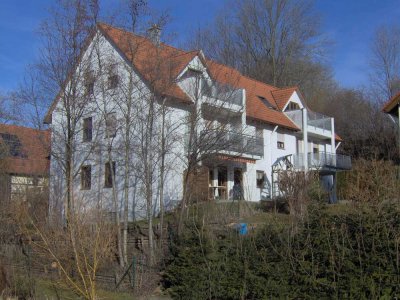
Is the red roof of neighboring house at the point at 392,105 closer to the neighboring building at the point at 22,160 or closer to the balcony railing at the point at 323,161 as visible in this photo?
the balcony railing at the point at 323,161

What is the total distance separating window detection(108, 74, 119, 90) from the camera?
18.5 m

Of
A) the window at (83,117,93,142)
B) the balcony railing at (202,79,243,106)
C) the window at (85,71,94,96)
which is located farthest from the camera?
the window at (83,117,93,142)

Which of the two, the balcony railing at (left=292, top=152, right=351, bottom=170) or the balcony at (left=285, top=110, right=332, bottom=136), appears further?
the balcony at (left=285, top=110, right=332, bottom=136)

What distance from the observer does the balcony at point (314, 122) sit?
36.3 m

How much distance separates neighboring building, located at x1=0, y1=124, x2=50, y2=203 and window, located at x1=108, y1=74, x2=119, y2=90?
4456 millimetres

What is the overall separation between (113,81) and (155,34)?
2.28 metres

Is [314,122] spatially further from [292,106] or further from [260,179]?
[260,179]

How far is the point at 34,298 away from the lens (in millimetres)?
12281

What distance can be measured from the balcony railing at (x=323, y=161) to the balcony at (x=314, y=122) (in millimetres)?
2293

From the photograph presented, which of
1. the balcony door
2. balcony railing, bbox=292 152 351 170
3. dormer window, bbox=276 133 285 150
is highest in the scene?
dormer window, bbox=276 133 285 150

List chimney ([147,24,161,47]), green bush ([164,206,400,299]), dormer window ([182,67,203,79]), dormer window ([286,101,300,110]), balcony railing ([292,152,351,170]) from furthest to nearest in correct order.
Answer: dormer window ([286,101,300,110]) < balcony railing ([292,152,351,170]) < dormer window ([182,67,203,79]) < chimney ([147,24,161,47]) < green bush ([164,206,400,299])

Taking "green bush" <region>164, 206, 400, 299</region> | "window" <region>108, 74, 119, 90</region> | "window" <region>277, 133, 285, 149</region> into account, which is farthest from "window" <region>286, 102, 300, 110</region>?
"green bush" <region>164, 206, 400, 299</region>

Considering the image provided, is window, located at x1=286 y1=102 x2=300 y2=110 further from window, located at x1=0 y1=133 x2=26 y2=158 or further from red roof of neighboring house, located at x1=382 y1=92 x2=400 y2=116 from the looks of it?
window, located at x1=0 y1=133 x2=26 y2=158

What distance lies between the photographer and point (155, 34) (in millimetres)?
18438
